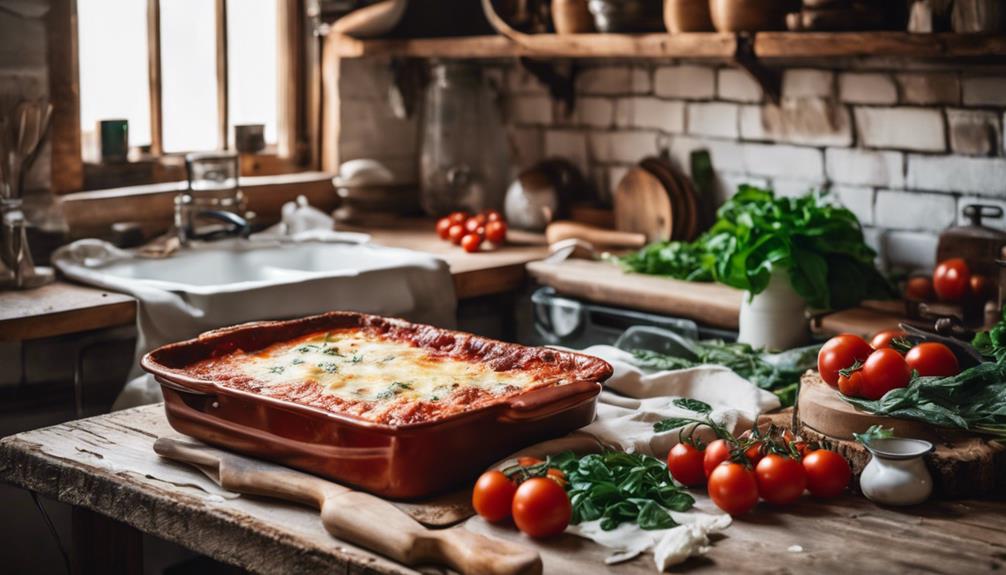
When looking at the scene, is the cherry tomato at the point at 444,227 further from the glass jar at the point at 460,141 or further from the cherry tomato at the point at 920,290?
the cherry tomato at the point at 920,290

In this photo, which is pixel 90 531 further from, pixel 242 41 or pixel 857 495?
pixel 242 41

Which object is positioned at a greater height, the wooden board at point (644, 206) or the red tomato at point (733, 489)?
the wooden board at point (644, 206)

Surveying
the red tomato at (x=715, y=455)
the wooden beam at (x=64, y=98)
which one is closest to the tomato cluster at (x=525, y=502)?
the red tomato at (x=715, y=455)

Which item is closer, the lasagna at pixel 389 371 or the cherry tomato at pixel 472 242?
the lasagna at pixel 389 371

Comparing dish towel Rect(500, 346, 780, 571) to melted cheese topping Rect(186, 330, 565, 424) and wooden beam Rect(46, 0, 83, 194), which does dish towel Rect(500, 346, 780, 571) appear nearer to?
melted cheese topping Rect(186, 330, 565, 424)

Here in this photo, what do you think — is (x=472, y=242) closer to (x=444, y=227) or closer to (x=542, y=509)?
(x=444, y=227)

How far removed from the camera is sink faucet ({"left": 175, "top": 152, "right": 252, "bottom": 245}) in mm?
3723

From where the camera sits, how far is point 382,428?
1631 millimetres

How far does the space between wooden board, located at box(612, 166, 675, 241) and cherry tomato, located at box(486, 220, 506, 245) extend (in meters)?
0.41

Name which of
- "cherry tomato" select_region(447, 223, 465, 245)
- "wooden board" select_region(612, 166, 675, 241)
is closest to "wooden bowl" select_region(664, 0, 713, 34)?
"wooden board" select_region(612, 166, 675, 241)

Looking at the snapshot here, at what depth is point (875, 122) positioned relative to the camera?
356cm

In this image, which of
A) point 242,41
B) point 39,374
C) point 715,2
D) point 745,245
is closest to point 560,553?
point 745,245

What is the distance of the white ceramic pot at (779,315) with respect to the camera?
9.57ft

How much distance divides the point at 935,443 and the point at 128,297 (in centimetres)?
201
